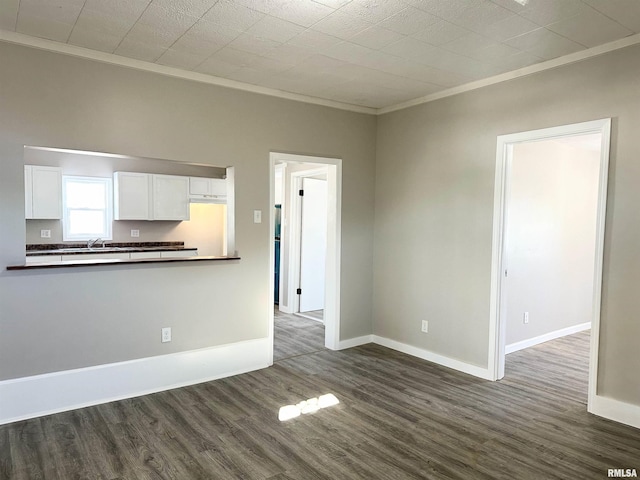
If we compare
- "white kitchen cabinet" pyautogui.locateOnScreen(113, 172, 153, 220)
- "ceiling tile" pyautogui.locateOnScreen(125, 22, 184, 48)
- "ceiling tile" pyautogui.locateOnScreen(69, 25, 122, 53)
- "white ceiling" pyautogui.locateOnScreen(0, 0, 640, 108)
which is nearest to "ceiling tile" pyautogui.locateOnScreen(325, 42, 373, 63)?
"white ceiling" pyautogui.locateOnScreen(0, 0, 640, 108)

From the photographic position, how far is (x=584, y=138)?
188 inches

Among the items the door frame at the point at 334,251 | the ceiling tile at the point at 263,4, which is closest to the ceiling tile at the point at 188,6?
the ceiling tile at the point at 263,4

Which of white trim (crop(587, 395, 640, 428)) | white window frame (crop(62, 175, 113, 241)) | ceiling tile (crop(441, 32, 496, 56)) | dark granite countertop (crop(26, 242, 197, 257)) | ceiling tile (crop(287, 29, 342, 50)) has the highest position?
ceiling tile (crop(441, 32, 496, 56))

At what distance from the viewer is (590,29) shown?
2697mm

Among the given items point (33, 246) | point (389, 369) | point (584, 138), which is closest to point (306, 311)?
point (389, 369)

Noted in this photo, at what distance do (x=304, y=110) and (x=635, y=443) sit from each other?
375cm

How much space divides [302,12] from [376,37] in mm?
581

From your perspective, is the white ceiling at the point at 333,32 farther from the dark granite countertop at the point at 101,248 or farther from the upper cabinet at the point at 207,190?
the dark granite countertop at the point at 101,248

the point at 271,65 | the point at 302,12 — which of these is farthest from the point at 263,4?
the point at 271,65

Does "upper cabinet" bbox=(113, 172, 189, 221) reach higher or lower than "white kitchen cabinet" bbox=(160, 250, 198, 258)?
higher

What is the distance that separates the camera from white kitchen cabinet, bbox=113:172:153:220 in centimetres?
559

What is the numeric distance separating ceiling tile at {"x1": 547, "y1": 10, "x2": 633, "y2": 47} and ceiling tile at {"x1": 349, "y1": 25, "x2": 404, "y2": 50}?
957 millimetres

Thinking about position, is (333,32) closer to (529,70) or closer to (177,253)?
(529,70)

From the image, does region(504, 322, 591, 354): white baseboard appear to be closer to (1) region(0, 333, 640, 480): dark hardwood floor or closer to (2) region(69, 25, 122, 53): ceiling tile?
(1) region(0, 333, 640, 480): dark hardwood floor
